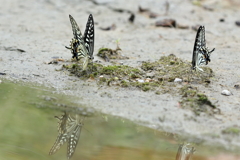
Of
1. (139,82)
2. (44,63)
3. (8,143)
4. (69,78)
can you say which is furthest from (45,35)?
(8,143)

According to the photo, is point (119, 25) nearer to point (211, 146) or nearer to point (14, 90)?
point (14, 90)

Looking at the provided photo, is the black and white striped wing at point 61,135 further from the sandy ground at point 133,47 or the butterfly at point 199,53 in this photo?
the butterfly at point 199,53

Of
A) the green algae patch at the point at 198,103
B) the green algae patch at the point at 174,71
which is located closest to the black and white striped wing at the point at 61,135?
the green algae patch at the point at 198,103

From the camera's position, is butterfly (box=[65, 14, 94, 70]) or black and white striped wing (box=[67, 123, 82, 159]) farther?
butterfly (box=[65, 14, 94, 70])

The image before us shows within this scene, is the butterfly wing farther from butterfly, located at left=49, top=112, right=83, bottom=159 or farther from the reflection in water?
the reflection in water

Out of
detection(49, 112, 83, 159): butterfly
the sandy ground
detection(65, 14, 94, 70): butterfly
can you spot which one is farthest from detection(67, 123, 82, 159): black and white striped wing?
detection(65, 14, 94, 70): butterfly

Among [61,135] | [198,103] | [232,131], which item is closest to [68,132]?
[61,135]
